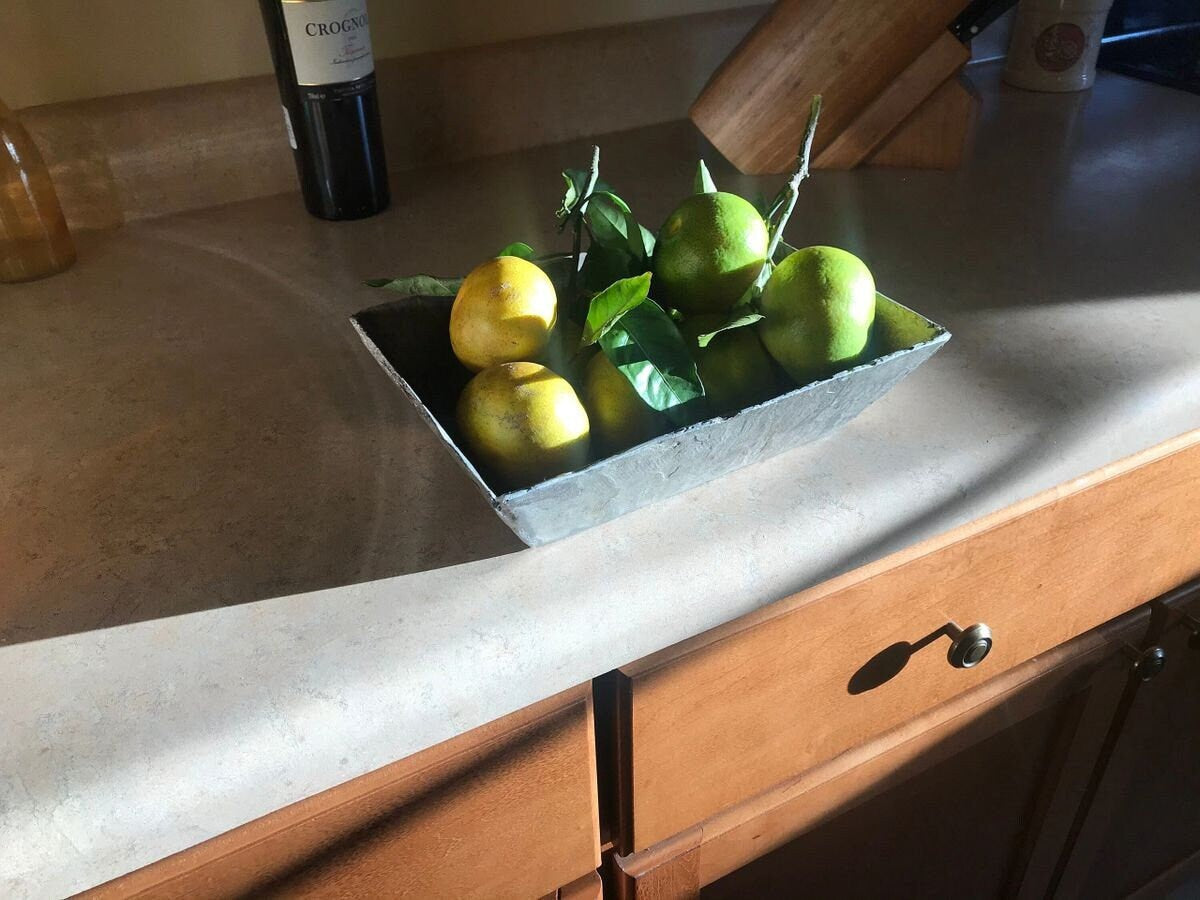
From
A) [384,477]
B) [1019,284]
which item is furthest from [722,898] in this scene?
[1019,284]

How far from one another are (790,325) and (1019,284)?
303 mm

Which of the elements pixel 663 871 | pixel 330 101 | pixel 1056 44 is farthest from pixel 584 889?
pixel 1056 44

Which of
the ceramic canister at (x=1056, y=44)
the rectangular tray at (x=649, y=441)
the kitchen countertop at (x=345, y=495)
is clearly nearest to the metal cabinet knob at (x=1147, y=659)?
the kitchen countertop at (x=345, y=495)

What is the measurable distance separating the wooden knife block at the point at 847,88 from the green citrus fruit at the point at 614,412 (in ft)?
1.57

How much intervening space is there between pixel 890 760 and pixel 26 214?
750 mm

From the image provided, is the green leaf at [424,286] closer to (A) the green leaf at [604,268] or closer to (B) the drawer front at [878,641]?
(A) the green leaf at [604,268]

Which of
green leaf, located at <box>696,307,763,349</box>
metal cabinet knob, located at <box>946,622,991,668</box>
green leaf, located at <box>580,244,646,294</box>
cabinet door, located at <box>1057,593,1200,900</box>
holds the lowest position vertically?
cabinet door, located at <box>1057,593,1200,900</box>

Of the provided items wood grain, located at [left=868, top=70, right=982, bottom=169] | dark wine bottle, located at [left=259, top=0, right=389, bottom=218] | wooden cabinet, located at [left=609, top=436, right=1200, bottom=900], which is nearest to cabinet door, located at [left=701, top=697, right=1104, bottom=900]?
wooden cabinet, located at [left=609, top=436, right=1200, bottom=900]

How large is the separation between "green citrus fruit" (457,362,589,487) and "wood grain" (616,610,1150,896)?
0.83 feet

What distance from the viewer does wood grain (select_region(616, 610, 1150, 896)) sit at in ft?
1.88

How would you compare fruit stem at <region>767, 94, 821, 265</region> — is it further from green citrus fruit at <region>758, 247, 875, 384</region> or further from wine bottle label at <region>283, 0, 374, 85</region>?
wine bottle label at <region>283, 0, 374, 85</region>

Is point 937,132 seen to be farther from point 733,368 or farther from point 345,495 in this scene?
point 345,495

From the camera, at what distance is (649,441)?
44cm

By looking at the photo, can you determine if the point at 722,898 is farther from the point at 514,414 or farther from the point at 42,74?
the point at 42,74
